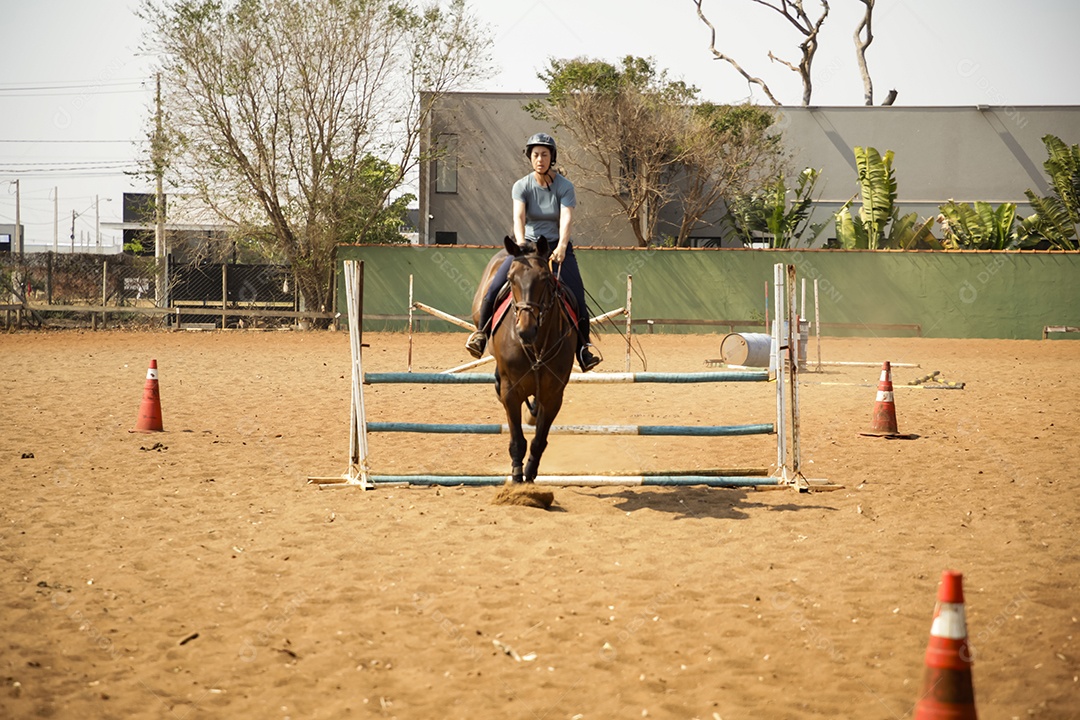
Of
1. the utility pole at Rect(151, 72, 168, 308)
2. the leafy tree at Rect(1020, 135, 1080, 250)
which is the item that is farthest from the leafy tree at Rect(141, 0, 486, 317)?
the leafy tree at Rect(1020, 135, 1080, 250)

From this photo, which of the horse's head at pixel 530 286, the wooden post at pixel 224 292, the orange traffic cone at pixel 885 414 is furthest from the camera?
the wooden post at pixel 224 292

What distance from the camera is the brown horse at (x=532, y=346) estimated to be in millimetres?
7531

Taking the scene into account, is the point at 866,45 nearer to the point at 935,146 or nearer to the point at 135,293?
the point at 935,146

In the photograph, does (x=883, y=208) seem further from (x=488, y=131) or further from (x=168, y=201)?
(x=168, y=201)

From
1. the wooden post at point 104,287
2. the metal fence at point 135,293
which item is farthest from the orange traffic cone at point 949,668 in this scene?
the wooden post at point 104,287

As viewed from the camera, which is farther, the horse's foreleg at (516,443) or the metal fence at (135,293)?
the metal fence at (135,293)

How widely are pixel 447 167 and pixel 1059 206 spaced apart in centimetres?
2186

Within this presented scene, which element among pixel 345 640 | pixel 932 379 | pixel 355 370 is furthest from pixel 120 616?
pixel 932 379

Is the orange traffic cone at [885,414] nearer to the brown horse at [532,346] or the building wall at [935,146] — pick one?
the brown horse at [532,346]

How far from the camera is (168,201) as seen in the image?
102ft

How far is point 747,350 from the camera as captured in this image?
61.9 ft

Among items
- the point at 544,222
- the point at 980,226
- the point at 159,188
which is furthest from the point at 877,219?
the point at 544,222

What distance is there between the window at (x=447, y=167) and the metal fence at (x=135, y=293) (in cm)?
817

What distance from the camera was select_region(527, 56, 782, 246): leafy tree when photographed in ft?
119
